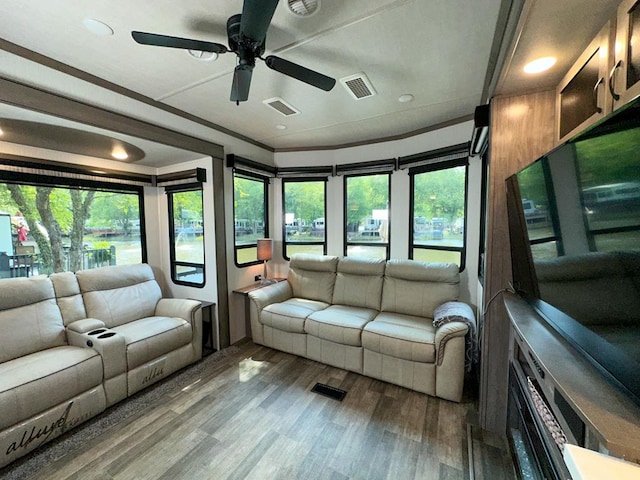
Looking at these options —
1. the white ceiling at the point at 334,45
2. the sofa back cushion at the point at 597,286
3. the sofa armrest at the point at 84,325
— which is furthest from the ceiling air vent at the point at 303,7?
the sofa armrest at the point at 84,325

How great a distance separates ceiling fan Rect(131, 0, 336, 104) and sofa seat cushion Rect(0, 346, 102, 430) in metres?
2.24

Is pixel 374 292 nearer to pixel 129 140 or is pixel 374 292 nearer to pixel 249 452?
pixel 249 452

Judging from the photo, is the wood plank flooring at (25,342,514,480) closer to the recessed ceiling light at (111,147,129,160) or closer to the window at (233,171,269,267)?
the window at (233,171,269,267)

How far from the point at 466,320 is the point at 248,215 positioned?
9.56ft

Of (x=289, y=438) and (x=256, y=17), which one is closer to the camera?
(x=256, y=17)

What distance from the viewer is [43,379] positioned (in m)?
1.78

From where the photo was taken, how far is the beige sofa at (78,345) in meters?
1.72

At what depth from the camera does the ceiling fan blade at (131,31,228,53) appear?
51.6 inches

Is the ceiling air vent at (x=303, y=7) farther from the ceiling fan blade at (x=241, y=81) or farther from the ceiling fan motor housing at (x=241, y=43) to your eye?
the ceiling fan blade at (x=241, y=81)

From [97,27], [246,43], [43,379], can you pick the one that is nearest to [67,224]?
[43,379]

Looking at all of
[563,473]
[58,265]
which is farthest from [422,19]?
[58,265]

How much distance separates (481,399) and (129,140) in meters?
3.66

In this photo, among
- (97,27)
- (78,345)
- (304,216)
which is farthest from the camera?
(304,216)

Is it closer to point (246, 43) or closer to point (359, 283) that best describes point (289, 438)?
point (359, 283)
